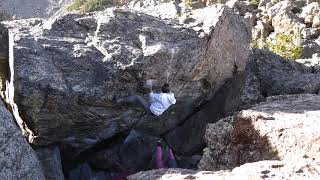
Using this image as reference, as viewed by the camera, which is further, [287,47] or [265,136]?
[287,47]

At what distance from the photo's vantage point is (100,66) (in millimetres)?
12641

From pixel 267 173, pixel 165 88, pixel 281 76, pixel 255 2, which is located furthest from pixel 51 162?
pixel 255 2

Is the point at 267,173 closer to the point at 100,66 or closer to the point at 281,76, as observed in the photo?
the point at 100,66

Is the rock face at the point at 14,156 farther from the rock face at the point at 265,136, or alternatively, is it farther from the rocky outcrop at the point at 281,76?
the rocky outcrop at the point at 281,76

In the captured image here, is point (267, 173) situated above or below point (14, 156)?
below

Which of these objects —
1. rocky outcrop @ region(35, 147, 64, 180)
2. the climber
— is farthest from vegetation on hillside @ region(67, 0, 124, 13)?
rocky outcrop @ region(35, 147, 64, 180)

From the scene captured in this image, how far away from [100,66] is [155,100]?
1783 mm

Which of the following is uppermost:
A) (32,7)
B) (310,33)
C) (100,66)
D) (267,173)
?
(100,66)

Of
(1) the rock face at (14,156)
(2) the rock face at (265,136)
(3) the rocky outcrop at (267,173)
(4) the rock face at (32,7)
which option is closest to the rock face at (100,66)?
(1) the rock face at (14,156)

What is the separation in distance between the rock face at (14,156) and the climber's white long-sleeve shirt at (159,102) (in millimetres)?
3924

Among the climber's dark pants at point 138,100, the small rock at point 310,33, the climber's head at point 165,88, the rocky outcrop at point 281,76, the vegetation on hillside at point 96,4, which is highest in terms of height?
the climber's head at point 165,88

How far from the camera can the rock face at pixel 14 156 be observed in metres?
9.52

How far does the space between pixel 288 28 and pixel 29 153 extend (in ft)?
81.7

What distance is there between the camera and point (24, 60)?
11.9 m
